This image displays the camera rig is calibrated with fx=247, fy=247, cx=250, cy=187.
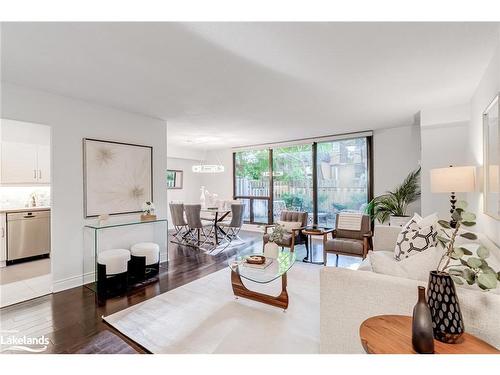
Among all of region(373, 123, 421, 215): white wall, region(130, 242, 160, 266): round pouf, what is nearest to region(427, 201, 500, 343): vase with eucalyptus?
region(130, 242, 160, 266): round pouf

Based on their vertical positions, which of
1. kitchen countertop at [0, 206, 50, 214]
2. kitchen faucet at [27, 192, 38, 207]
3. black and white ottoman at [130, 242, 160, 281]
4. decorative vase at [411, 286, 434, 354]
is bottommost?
black and white ottoman at [130, 242, 160, 281]

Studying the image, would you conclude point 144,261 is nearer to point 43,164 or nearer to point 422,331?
point 43,164

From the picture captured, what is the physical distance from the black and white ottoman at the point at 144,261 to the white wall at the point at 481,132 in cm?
389

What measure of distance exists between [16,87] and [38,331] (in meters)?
2.61

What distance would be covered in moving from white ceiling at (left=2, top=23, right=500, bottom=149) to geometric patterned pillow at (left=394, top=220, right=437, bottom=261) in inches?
62.3

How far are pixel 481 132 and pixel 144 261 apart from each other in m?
4.47

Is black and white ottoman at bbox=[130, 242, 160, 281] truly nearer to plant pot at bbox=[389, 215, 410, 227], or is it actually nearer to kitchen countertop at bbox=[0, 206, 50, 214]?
kitchen countertop at bbox=[0, 206, 50, 214]

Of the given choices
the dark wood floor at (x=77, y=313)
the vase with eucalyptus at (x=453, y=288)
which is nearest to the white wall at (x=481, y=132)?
the vase with eucalyptus at (x=453, y=288)

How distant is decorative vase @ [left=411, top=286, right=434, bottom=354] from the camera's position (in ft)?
3.36

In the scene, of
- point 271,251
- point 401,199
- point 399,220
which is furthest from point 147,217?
point 401,199

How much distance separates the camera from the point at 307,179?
641cm

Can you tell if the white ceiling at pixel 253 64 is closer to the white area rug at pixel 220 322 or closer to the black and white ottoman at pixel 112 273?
the black and white ottoman at pixel 112 273
